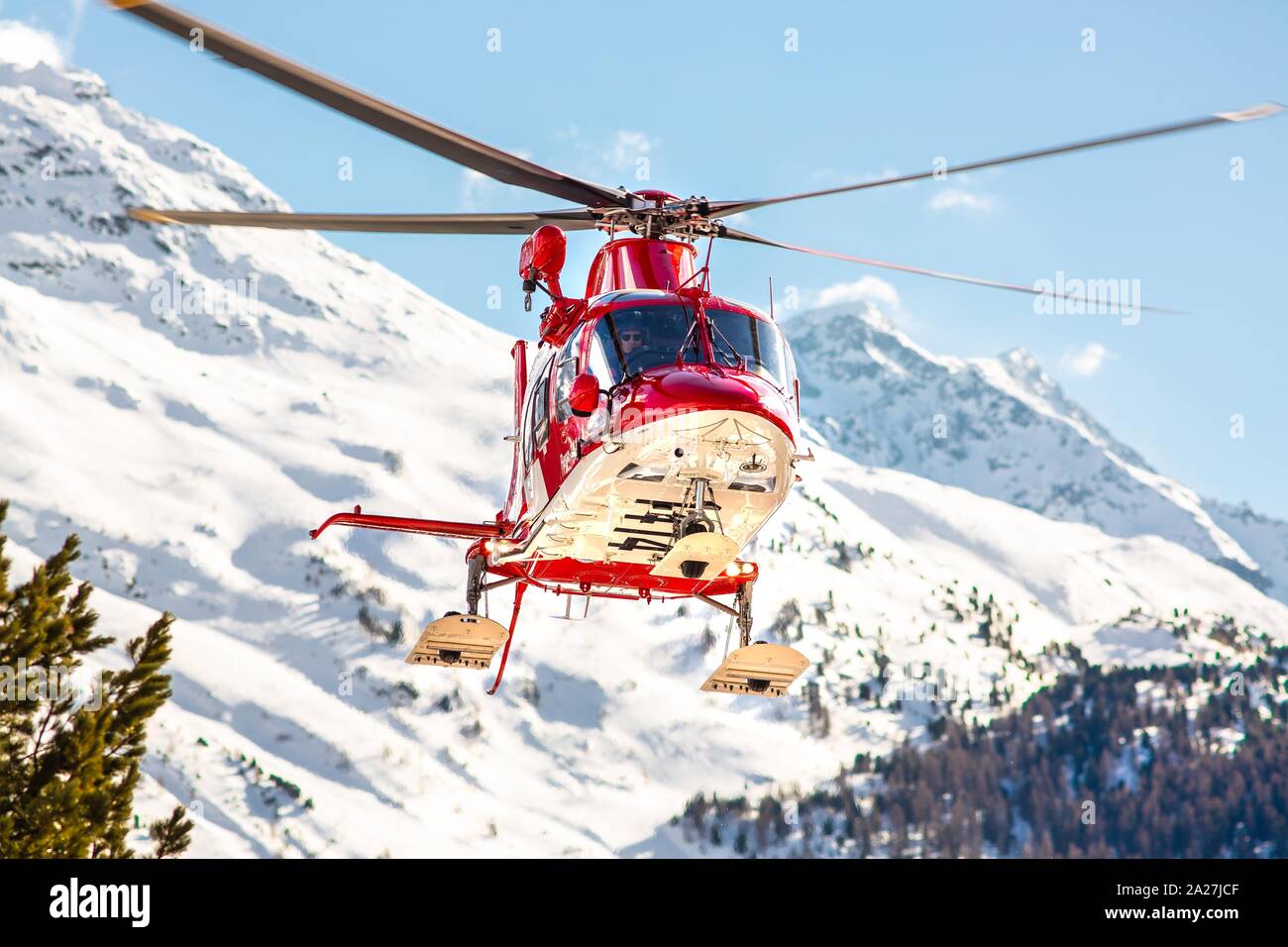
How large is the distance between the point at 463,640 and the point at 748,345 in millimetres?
6865

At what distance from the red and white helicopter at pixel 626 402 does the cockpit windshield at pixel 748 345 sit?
0.02 m

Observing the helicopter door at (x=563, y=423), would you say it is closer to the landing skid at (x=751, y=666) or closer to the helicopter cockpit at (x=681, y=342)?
the helicopter cockpit at (x=681, y=342)

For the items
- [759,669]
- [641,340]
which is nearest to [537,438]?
[641,340]

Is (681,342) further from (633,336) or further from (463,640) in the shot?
(463,640)

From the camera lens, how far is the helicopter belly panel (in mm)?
16453

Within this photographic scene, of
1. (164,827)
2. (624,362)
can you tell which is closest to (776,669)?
(624,362)

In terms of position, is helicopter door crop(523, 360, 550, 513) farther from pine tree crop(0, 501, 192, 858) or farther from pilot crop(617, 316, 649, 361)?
pine tree crop(0, 501, 192, 858)

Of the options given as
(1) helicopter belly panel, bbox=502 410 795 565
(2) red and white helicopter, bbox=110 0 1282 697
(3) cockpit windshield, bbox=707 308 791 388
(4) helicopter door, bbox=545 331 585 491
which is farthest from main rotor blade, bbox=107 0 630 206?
(1) helicopter belly panel, bbox=502 410 795 565

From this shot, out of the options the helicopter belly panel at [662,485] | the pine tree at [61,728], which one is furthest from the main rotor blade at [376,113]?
the pine tree at [61,728]

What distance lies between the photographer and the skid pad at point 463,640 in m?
21.3

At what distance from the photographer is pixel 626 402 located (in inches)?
656

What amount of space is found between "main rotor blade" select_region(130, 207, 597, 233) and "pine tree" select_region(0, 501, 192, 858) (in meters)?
10.9
